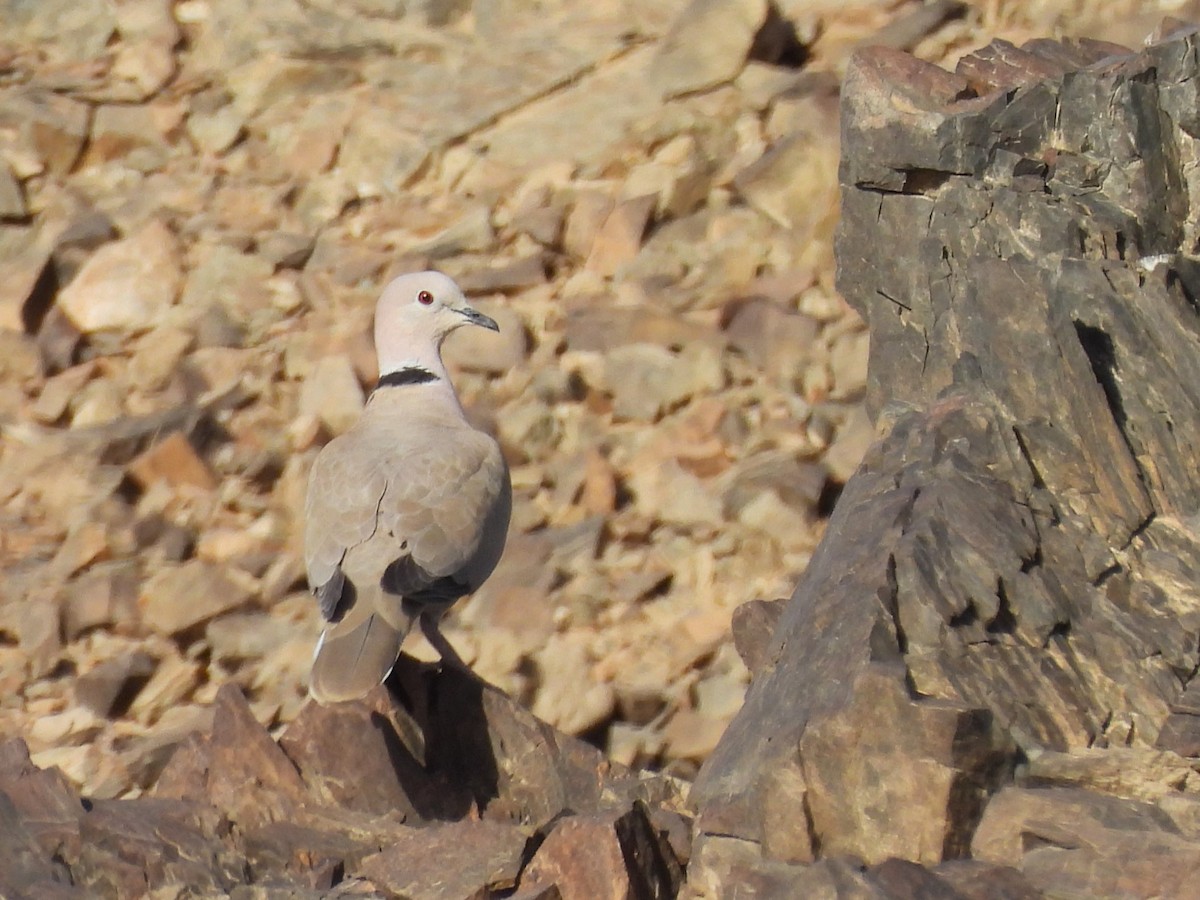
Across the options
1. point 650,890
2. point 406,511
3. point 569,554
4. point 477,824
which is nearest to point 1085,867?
point 650,890

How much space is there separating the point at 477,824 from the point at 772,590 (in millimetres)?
3232

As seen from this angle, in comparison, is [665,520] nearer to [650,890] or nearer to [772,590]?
[772,590]

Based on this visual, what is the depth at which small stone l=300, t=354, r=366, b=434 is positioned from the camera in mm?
9539

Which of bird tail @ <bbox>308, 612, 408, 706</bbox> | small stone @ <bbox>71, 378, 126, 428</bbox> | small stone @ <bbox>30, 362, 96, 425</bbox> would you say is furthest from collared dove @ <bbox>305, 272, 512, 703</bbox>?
small stone @ <bbox>30, 362, 96, 425</bbox>

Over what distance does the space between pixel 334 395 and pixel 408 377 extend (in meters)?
2.09

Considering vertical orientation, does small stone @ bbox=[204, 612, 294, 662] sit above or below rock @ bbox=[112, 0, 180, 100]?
below

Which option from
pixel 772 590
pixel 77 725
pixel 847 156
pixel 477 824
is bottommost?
pixel 77 725

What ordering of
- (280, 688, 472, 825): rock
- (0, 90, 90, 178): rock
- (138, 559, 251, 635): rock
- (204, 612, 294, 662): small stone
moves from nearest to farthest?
1. (280, 688, 472, 825): rock
2. (204, 612, 294, 662): small stone
3. (138, 559, 251, 635): rock
4. (0, 90, 90, 178): rock

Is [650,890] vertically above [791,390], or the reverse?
[650,890]

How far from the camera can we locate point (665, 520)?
8812 millimetres

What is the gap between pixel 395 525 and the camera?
6.47 metres

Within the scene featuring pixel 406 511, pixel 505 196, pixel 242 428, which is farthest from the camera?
pixel 505 196

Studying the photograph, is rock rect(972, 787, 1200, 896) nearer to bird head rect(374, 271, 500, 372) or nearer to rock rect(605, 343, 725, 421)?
bird head rect(374, 271, 500, 372)

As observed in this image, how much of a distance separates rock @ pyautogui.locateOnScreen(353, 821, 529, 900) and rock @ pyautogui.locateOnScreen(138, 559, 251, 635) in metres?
3.54
